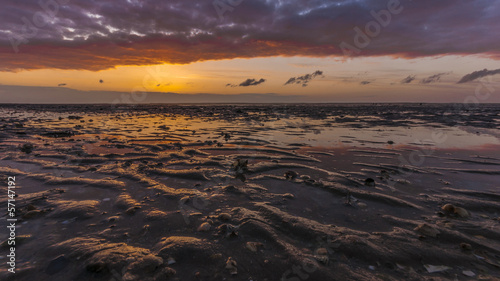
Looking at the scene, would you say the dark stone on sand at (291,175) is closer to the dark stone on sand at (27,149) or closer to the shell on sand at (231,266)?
the shell on sand at (231,266)

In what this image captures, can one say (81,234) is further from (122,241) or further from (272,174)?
(272,174)

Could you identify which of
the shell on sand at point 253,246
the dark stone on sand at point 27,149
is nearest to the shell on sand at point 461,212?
the shell on sand at point 253,246

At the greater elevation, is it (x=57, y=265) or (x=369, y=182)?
(x=369, y=182)

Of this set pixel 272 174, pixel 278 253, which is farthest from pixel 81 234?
pixel 272 174

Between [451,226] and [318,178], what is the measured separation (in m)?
3.35

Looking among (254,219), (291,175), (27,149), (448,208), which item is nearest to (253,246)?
(254,219)

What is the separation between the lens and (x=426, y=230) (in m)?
4.22

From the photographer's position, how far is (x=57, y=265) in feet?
10.9

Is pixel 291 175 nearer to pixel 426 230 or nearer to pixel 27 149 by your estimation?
pixel 426 230

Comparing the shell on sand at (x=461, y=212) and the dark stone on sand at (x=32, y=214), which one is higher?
the shell on sand at (x=461, y=212)

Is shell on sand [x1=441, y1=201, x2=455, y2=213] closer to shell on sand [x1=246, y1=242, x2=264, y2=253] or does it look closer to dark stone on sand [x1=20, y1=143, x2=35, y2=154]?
shell on sand [x1=246, y1=242, x2=264, y2=253]

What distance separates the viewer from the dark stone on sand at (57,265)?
10.5 feet

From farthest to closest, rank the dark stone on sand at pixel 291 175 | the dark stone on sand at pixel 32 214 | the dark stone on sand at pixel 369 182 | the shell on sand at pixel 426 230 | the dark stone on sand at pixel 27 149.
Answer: the dark stone on sand at pixel 27 149 → the dark stone on sand at pixel 291 175 → the dark stone on sand at pixel 369 182 → the dark stone on sand at pixel 32 214 → the shell on sand at pixel 426 230

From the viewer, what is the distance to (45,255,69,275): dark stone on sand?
320 cm
